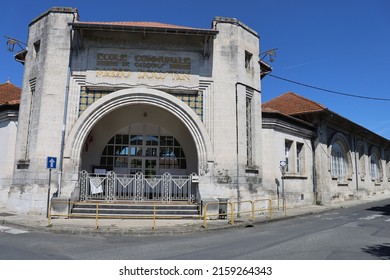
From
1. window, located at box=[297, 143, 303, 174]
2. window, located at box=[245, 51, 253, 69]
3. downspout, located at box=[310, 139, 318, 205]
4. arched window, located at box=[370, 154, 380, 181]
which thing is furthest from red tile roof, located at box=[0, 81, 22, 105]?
arched window, located at box=[370, 154, 380, 181]

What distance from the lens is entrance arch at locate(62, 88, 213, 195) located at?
47.0 ft

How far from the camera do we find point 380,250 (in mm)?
7262

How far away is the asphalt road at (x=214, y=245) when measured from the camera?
6727 millimetres

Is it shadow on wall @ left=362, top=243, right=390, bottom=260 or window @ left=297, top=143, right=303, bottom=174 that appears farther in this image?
window @ left=297, top=143, right=303, bottom=174

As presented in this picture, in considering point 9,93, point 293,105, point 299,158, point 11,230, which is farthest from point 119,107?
point 293,105

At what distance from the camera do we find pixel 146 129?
18.7m

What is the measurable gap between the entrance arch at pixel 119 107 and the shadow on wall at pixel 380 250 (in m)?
8.20

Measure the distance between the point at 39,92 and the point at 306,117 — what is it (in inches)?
613

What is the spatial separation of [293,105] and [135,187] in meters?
13.1

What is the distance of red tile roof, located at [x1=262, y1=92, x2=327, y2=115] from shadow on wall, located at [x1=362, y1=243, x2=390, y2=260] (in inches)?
495

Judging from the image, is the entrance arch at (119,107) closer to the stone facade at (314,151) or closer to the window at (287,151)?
the stone facade at (314,151)

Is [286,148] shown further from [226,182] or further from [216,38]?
[216,38]

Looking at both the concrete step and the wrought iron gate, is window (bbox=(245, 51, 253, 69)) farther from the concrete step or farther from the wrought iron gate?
the concrete step

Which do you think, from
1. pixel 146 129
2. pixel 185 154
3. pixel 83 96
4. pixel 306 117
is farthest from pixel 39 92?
pixel 306 117
